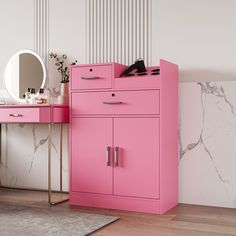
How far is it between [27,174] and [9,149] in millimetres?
329

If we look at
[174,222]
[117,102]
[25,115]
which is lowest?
[174,222]

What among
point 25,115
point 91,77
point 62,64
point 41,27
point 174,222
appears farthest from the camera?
point 41,27

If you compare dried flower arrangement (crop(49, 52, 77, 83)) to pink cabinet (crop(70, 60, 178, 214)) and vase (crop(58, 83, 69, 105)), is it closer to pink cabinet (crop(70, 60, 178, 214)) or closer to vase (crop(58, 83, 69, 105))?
vase (crop(58, 83, 69, 105))

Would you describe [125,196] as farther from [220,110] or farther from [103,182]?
[220,110]

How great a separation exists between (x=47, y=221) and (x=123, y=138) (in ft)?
2.76

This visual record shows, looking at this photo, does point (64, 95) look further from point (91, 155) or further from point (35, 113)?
point (91, 155)

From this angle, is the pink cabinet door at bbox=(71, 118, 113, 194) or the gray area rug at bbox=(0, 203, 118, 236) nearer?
the gray area rug at bbox=(0, 203, 118, 236)

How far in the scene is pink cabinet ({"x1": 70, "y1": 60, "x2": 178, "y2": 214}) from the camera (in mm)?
3174

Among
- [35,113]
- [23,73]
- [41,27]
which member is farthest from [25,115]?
[41,27]

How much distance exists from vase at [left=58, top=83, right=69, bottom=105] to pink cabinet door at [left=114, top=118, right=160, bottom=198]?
2.33 feet

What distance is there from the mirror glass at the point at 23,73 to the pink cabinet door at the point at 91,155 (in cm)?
90

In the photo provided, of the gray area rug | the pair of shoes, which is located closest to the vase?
the pair of shoes

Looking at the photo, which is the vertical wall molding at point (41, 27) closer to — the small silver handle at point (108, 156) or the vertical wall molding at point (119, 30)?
the vertical wall molding at point (119, 30)

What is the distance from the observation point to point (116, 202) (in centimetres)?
330
